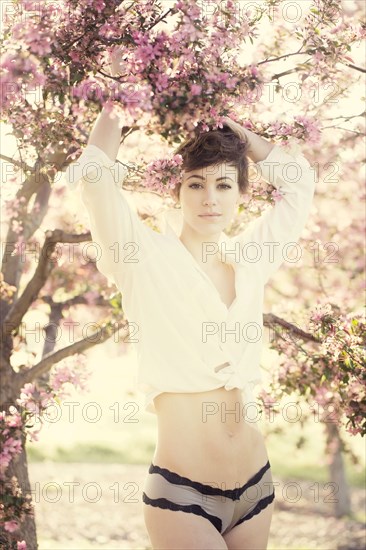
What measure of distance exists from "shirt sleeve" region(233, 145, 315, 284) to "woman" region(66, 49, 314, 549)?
0.17 metres

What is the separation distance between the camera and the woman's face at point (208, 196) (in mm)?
2904

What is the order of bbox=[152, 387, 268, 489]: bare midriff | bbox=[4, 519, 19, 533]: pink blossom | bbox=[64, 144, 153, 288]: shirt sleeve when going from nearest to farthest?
bbox=[64, 144, 153, 288]: shirt sleeve → bbox=[152, 387, 268, 489]: bare midriff → bbox=[4, 519, 19, 533]: pink blossom

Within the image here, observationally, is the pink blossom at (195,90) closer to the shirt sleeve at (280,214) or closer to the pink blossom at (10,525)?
the shirt sleeve at (280,214)

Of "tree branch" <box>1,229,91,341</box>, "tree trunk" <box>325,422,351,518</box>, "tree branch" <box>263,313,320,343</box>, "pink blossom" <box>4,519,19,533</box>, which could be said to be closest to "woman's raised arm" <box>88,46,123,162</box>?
"tree branch" <box>1,229,91,341</box>

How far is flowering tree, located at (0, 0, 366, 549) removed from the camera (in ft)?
8.56

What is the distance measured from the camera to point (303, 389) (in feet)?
14.2

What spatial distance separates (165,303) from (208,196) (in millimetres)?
433

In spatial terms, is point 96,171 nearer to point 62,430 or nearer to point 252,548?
point 252,548

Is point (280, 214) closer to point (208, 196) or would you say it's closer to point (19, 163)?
point (208, 196)

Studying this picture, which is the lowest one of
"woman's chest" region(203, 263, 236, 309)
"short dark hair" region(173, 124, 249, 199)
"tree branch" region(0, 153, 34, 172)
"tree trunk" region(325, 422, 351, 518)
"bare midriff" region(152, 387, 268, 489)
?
"tree trunk" region(325, 422, 351, 518)

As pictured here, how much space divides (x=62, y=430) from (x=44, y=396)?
13.3 metres

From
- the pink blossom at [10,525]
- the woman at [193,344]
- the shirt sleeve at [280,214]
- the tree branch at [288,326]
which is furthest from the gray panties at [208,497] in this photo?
the tree branch at [288,326]

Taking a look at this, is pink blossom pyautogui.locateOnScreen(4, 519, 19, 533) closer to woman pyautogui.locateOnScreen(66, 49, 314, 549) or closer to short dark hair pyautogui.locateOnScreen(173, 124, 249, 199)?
woman pyautogui.locateOnScreen(66, 49, 314, 549)

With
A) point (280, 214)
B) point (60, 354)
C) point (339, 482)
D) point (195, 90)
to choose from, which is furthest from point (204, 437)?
point (339, 482)
